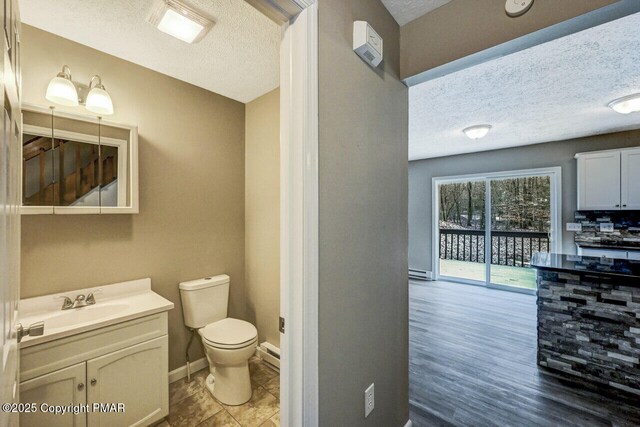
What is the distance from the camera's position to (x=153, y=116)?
2115 millimetres

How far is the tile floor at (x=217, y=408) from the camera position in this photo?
1771 mm

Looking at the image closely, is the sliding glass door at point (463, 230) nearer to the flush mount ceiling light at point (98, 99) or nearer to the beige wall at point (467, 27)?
the beige wall at point (467, 27)

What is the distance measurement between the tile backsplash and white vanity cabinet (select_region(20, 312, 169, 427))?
210 inches

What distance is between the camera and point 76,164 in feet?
5.89

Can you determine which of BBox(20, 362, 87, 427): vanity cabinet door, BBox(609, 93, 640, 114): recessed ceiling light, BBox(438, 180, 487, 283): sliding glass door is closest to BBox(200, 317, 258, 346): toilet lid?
BBox(20, 362, 87, 427): vanity cabinet door

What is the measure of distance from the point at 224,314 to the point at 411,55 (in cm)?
240

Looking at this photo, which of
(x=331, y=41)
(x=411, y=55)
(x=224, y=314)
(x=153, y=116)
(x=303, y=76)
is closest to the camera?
(x=303, y=76)

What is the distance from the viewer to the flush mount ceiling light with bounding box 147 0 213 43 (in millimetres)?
1457

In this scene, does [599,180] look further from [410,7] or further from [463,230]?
[410,7]

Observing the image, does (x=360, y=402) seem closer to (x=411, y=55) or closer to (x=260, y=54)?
(x=411, y=55)

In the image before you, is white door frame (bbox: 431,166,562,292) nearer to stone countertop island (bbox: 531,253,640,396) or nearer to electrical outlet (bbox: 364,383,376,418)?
stone countertop island (bbox: 531,253,640,396)

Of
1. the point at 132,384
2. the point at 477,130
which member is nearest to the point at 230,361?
the point at 132,384

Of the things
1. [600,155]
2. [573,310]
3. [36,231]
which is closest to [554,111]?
[600,155]

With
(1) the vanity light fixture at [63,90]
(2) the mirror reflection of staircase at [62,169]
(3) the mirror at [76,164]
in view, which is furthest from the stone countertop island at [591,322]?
(1) the vanity light fixture at [63,90]
